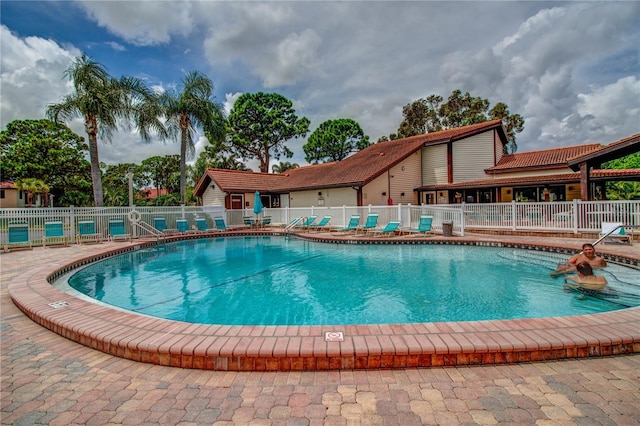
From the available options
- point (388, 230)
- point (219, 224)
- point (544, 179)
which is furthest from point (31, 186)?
point (544, 179)

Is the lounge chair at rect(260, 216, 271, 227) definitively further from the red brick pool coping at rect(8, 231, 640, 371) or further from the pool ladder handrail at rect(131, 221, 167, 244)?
the red brick pool coping at rect(8, 231, 640, 371)

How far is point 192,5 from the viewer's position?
34.0ft

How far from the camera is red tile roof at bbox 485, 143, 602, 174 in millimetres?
17750

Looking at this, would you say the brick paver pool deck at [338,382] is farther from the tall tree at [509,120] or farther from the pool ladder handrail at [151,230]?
the tall tree at [509,120]

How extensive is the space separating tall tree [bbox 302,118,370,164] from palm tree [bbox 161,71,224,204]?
20.9 m

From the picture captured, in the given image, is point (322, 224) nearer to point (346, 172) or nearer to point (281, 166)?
point (346, 172)

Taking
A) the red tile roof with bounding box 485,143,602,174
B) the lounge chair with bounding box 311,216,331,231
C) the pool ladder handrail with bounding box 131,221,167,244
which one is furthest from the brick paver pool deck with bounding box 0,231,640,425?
the red tile roof with bounding box 485,143,602,174

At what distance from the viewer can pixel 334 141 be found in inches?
1620

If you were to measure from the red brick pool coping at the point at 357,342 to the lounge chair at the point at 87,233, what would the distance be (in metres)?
11.5

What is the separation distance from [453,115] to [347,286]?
104 ft

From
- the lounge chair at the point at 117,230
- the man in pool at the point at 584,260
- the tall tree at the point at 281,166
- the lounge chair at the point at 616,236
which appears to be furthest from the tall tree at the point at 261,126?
the man in pool at the point at 584,260

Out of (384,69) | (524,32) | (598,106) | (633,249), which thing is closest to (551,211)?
(633,249)

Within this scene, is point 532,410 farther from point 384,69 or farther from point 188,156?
point 188,156

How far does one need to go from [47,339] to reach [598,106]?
20053 mm
